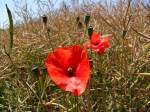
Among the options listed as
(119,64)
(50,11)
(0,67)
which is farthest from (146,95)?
(50,11)

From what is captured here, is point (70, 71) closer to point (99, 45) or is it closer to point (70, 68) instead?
point (70, 68)

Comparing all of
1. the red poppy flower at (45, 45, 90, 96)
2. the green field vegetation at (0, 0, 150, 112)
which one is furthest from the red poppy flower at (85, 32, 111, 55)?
the red poppy flower at (45, 45, 90, 96)

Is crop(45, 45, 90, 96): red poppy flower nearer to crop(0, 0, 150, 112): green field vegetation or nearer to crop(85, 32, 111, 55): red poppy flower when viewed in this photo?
crop(0, 0, 150, 112): green field vegetation

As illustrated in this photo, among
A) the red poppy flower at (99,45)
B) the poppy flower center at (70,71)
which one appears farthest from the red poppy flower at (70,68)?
the red poppy flower at (99,45)

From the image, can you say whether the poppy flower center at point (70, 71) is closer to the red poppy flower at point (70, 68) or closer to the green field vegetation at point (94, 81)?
the red poppy flower at point (70, 68)

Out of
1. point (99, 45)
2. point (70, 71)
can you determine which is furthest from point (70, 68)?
point (99, 45)

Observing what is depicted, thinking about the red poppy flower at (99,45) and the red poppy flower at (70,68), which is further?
the red poppy flower at (99,45)

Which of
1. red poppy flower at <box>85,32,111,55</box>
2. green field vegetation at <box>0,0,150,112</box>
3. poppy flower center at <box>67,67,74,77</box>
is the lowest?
green field vegetation at <box>0,0,150,112</box>

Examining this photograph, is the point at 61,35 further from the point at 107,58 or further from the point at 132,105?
the point at 132,105
